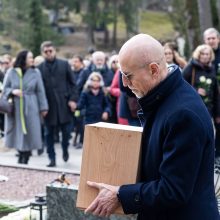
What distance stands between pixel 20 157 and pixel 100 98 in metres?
1.66

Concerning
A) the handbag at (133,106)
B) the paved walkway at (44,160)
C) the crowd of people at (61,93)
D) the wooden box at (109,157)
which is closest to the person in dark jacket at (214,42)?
the crowd of people at (61,93)

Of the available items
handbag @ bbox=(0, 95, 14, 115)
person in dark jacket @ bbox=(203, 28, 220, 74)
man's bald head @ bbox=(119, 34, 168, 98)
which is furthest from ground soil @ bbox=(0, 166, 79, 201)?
man's bald head @ bbox=(119, 34, 168, 98)

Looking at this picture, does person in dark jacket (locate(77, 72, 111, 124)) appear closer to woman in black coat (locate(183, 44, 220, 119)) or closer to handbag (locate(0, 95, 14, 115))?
handbag (locate(0, 95, 14, 115))

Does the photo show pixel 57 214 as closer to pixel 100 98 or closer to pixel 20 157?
pixel 20 157

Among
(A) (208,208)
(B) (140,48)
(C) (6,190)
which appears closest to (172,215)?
(A) (208,208)

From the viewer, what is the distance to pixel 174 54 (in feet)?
34.6

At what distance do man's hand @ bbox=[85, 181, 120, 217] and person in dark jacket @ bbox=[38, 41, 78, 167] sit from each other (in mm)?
7570

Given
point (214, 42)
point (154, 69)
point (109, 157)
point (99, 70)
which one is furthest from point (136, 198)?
point (99, 70)

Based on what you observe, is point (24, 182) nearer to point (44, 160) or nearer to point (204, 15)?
point (44, 160)

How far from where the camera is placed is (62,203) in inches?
233

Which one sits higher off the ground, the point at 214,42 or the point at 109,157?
the point at 214,42

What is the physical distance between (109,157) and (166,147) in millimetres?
387

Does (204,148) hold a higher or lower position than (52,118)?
higher

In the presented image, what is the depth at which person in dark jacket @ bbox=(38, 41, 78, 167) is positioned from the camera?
10945mm
